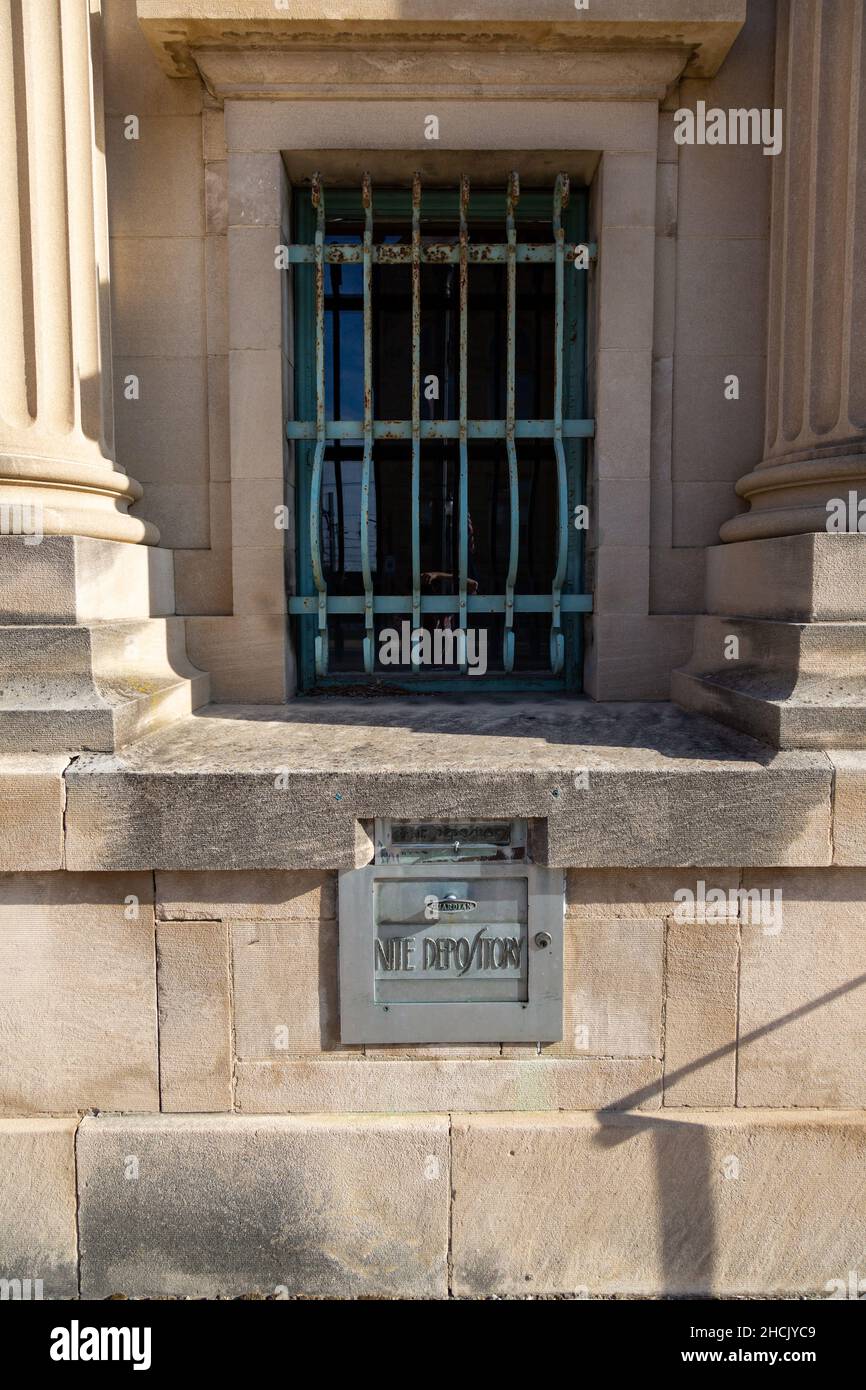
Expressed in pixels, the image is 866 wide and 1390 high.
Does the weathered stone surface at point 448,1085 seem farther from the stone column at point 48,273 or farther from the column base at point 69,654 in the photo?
the stone column at point 48,273

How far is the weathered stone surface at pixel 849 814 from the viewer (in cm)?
318

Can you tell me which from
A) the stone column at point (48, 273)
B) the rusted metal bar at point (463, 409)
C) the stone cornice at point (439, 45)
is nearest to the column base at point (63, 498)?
the stone column at point (48, 273)

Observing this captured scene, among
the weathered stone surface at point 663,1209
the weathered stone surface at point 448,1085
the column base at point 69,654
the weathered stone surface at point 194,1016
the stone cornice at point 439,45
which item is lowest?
the weathered stone surface at point 663,1209

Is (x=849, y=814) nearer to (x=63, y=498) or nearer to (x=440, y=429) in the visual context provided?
(x=440, y=429)

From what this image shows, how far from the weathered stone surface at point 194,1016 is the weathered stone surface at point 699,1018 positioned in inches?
67.2

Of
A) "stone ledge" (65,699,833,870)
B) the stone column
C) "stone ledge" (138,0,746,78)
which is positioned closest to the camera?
"stone ledge" (65,699,833,870)

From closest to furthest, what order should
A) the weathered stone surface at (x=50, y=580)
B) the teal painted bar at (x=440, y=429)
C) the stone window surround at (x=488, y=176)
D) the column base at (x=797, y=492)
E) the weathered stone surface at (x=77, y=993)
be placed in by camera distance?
the weathered stone surface at (x=77, y=993) < the weathered stone surface at (x=50, y=580) < the column base at (x=797, y=492) < the stone window surround at (x=488, y=176) < the teal painted bar at (x=440, y=429)

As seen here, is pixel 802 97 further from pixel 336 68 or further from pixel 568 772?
pixel 568 772

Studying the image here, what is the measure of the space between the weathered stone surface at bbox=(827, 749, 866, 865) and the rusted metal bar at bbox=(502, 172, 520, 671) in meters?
2.02

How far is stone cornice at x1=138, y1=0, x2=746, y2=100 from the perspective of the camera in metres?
4.10

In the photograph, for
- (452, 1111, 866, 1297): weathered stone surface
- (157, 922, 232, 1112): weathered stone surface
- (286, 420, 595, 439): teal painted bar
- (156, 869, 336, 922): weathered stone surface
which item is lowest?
(452, 1111, 866, 1297): weathered stone surface

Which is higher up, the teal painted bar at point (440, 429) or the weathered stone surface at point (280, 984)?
the teal painted bar at point (440, 429)

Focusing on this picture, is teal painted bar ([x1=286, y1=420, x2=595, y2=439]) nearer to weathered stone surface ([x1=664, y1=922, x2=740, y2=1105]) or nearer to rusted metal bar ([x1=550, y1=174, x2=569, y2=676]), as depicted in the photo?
rusted metal bar ([x1=550, y1=174, x2=569, y2=676])

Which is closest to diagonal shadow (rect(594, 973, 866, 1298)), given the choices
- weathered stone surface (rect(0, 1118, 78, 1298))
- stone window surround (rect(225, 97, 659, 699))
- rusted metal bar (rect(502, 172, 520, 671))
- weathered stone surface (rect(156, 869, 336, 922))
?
weathered stone surface (rect(156, 869, 336, 922))
